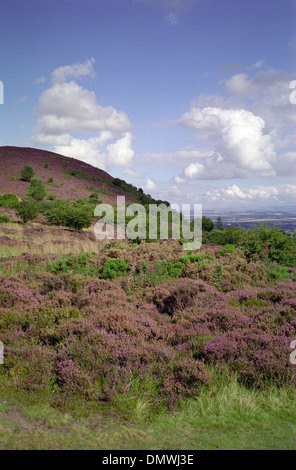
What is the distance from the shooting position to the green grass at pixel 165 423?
4012 mm

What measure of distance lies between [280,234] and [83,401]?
1120 cm

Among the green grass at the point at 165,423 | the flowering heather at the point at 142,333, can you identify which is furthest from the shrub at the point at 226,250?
the green grass at the point at 165,423

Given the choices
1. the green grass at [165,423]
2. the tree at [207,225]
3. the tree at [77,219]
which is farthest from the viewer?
the tree at [207,225]

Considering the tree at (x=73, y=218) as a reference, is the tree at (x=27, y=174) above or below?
above

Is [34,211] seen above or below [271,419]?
above

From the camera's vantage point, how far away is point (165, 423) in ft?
14.8

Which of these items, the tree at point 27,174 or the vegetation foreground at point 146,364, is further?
the tree at point 27,174

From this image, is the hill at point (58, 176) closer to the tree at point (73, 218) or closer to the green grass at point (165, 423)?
the tree at point (73, 218)

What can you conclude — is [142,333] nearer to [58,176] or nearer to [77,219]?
[77,219]

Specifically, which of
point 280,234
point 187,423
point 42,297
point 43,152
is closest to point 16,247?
point 42,297

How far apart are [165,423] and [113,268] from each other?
7558 mm

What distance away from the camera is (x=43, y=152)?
228 feet

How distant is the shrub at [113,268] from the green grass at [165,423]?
667 centimetres
